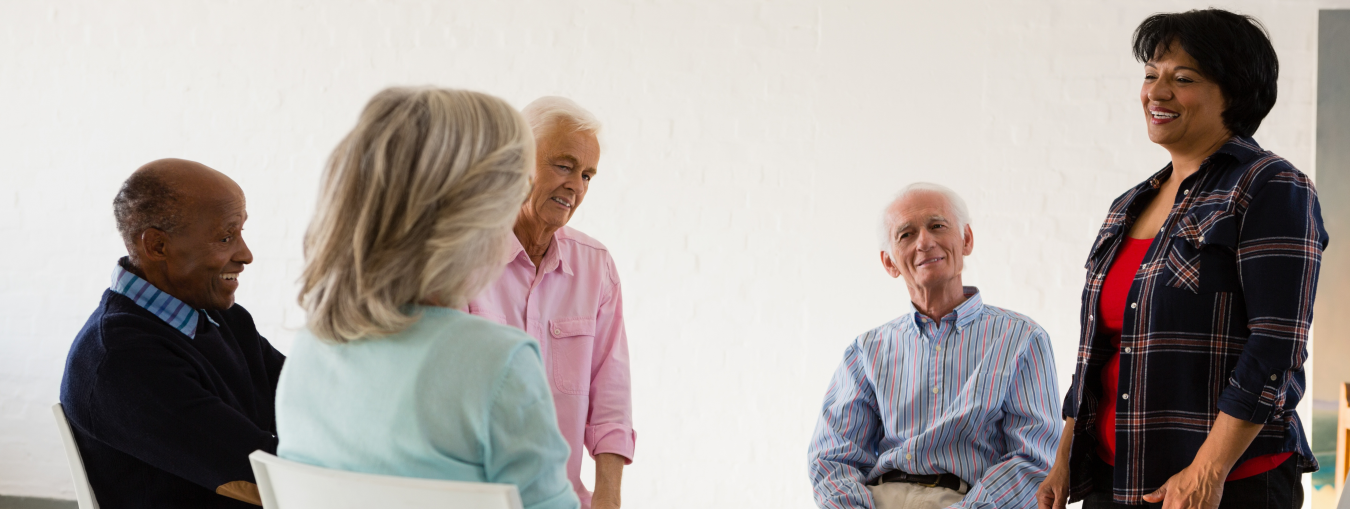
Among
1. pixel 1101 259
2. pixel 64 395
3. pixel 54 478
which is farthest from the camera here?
pixel 54 478

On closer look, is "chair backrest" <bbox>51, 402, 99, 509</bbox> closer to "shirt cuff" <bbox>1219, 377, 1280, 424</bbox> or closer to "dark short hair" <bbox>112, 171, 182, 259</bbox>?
"dark short hair" <bbox>112, 171, 182, 259</bbox>

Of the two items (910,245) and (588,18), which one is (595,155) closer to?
(910,245)

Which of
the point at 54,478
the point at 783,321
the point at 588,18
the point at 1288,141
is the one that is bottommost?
the point at 54,478

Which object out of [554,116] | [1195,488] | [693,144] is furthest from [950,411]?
[693,144]

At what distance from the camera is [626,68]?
362 cm

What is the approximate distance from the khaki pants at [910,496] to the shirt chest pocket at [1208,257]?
0.72 meters

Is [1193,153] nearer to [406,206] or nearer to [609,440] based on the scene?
[609,440]

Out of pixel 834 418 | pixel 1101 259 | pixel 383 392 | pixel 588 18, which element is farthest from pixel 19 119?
pixel 1101 259

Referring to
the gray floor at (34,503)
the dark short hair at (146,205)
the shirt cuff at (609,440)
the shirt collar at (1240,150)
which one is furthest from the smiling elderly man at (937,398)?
the gray floor at (34,503)

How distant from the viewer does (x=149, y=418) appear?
4.67 ft

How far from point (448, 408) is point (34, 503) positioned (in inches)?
153

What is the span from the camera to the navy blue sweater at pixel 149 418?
1.43 m

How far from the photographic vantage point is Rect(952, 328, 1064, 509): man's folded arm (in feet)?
6.61

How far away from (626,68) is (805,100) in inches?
26.3
